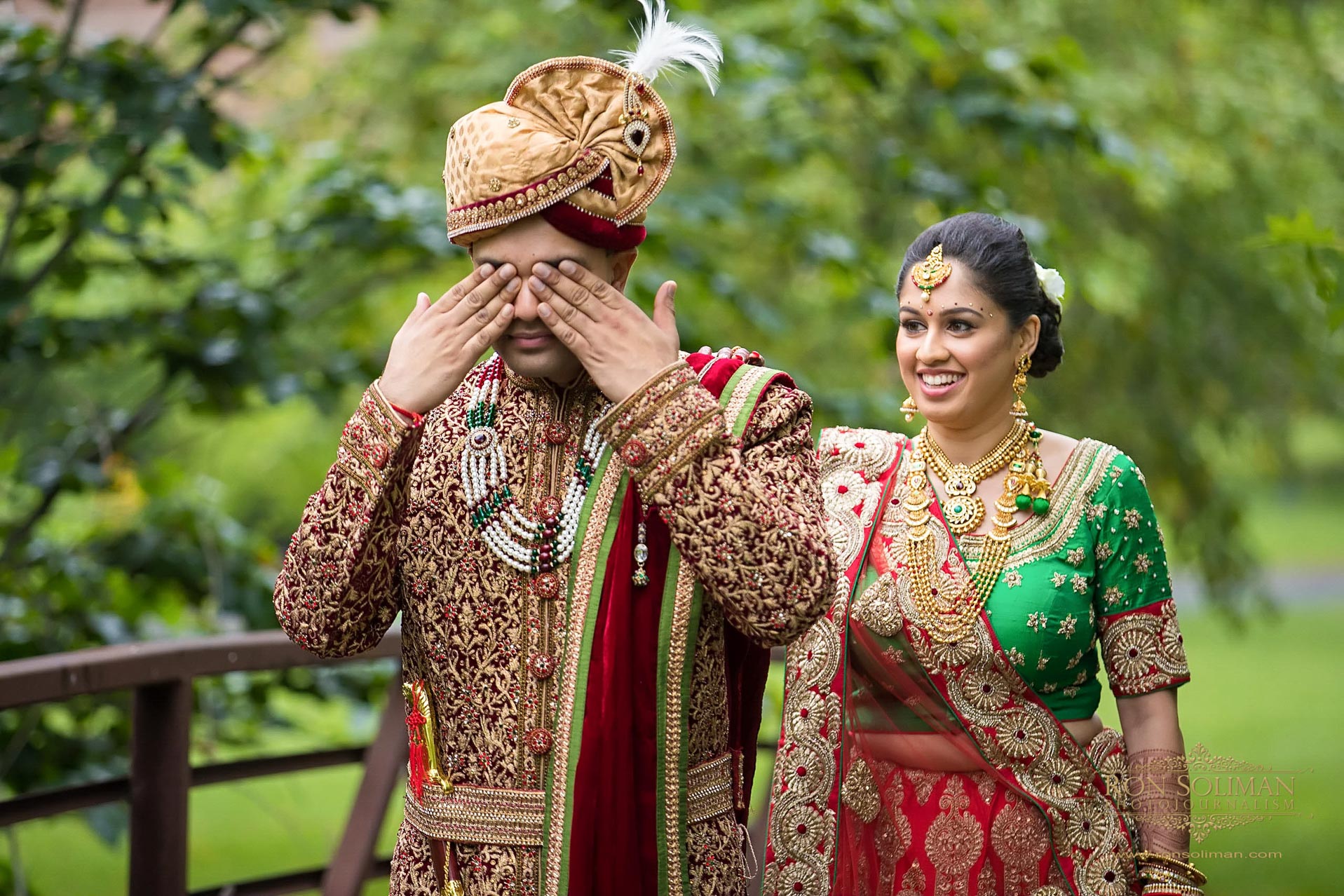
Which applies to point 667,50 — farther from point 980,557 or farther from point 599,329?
point 980,557

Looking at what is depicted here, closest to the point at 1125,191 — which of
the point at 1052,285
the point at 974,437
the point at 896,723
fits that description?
the point at 1052,285

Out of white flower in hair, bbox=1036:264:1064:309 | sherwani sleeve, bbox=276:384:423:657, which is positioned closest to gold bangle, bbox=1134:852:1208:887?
white flower in hair, bbox=1036:264:1064:309

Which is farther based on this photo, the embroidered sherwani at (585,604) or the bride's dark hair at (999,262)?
the bride's dark hair at (999,262)

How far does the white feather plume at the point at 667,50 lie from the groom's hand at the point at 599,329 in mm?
347

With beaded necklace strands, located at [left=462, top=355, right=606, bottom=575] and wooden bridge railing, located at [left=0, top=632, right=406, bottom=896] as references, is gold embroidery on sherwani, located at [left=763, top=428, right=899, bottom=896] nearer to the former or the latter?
beaded necklace strands, located at [left=462, top=355, right=606, bottom=575]

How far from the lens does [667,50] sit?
200 centimetres

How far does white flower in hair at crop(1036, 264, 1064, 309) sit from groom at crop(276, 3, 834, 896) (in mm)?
896

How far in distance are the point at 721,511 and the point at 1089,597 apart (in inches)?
40.1

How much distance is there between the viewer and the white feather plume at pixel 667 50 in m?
1.99

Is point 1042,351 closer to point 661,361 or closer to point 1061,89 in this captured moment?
point 661,361

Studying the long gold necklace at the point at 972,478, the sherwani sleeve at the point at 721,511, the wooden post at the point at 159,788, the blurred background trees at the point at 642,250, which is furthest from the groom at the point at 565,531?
the blurred background trees at the point at 642,250

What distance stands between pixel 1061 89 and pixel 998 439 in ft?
11.8

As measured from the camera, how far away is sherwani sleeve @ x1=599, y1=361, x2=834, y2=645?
1.75 metres

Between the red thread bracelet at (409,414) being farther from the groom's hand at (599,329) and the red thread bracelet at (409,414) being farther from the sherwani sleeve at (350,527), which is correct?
the groom's hand at (599,329)
